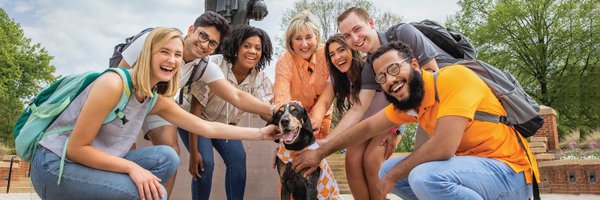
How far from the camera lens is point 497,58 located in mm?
29859

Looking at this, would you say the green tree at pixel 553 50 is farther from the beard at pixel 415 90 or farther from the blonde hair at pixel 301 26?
the beard at pixel 415 90

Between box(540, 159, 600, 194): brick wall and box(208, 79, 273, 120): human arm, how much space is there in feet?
36.4

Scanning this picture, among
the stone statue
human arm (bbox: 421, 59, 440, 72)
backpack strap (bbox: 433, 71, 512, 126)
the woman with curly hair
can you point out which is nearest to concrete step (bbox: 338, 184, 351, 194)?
the stone statue

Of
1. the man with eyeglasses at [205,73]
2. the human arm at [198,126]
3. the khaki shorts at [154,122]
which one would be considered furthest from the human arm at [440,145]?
the khaki shorts at [154,122]

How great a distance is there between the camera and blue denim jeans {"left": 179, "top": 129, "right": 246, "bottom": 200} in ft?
13.9

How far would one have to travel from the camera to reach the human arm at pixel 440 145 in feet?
9.06

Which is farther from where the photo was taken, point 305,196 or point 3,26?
point 3,26

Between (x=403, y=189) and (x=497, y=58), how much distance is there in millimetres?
29122

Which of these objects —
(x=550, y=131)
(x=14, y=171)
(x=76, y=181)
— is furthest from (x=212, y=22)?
(x=550, y=131)

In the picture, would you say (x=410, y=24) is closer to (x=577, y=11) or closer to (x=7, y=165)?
(x=7, y=165)

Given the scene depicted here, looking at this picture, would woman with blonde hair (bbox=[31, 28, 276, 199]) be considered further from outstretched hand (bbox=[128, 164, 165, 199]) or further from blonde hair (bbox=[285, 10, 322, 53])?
blonde hair (bbox=[285, 10, 322, 53])

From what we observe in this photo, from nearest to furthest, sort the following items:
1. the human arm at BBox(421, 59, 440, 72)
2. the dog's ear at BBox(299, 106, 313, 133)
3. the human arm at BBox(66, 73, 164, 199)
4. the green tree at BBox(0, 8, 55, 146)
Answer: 1. the human arm at BBox(66, 73, 164, 199)
2. the human arm at BBox(421, 59, 440, 72)
3. the dog's ear at BBox(299, 106, 313, 133)
4. the green tree at BBox(0, 8, 55, 146)

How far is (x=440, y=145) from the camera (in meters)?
2.83

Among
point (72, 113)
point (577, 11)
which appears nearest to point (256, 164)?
point (72, 113)
